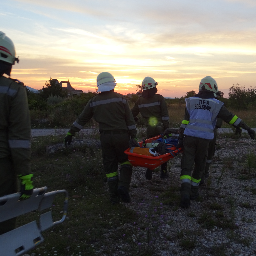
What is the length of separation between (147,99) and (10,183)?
4.29 m

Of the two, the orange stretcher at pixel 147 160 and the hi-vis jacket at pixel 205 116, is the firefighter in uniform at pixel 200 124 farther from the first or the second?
the orange stretcher at pixel 147 160

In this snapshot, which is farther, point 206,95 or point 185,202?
point 206,95

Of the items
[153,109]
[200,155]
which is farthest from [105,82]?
[200,155]

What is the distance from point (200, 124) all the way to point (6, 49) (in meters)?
3.46

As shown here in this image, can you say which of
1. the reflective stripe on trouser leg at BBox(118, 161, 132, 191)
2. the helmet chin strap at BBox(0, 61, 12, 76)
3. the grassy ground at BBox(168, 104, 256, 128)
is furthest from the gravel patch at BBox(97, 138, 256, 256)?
the grassy ground at BBox(168, 104, 256, 128)

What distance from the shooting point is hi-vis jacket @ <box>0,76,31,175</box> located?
264cm

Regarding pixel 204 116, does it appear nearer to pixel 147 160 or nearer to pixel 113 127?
pixel 147 160

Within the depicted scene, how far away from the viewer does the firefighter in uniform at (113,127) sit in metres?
5.02

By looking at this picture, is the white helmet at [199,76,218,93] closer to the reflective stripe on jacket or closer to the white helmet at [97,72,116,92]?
the reflective stripe on jacket

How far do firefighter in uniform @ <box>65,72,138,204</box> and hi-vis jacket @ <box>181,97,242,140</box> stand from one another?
1.08 meters

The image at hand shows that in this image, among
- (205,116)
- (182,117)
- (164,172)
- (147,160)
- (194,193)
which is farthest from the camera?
(182,117)

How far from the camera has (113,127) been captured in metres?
5.00

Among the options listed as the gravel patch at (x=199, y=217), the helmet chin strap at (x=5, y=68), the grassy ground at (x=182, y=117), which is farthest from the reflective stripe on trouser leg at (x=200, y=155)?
the grassy ground at (x=182, y=117)

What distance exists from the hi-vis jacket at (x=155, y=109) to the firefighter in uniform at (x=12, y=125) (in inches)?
162
